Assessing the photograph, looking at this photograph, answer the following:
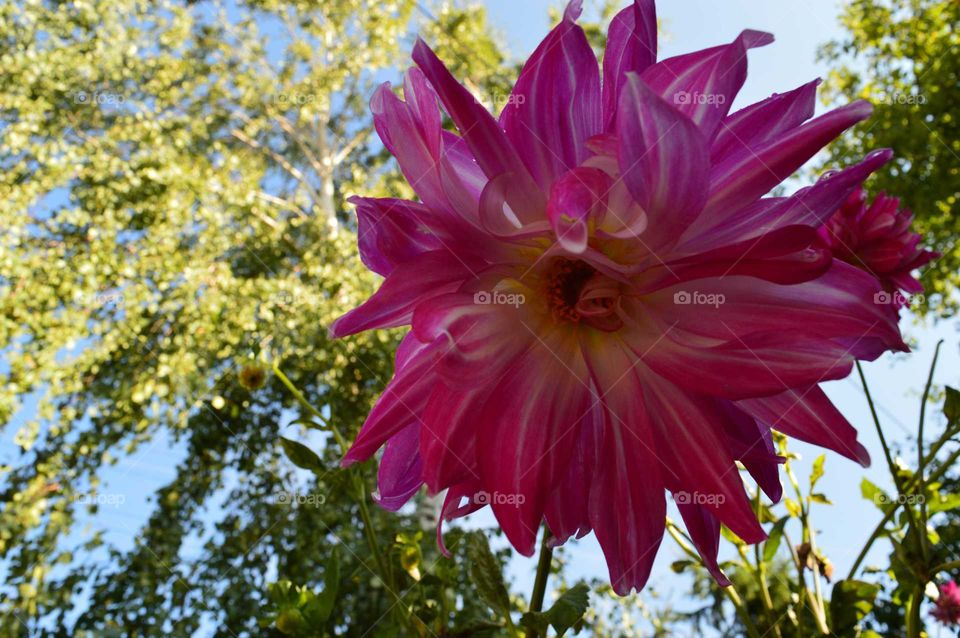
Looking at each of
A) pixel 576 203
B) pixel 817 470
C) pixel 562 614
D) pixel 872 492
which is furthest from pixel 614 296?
pixel 872 492

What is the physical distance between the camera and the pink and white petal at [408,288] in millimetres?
346

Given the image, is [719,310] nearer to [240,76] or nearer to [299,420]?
[299,420]

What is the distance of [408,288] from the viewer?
1.15 ft

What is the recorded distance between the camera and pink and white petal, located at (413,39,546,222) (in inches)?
12.9

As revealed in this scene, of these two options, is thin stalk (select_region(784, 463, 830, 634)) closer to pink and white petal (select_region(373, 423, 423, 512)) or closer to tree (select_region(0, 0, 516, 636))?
pink and white petal (select_region(373, 423, 423, 512))

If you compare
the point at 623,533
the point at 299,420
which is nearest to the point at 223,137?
the point at 299,420

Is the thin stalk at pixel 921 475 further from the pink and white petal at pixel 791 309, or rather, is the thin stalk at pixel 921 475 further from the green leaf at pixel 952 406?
the pink and white petal at pixel 791 309

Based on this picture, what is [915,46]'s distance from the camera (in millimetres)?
4027

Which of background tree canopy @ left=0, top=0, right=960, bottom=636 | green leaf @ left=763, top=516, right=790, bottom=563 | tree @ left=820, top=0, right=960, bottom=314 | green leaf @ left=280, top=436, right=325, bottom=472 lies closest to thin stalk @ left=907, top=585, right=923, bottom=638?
green leaf @ left=763, top=516, right=790, bottom=563

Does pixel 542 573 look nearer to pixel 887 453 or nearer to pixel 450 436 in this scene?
pixel 450 436

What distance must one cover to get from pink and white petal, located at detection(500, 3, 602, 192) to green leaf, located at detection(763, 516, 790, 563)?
0.42 m

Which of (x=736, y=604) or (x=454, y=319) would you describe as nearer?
(x=454, y=319)

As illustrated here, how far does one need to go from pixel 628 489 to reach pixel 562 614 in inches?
4.2

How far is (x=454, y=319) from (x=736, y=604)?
31 centimetres
